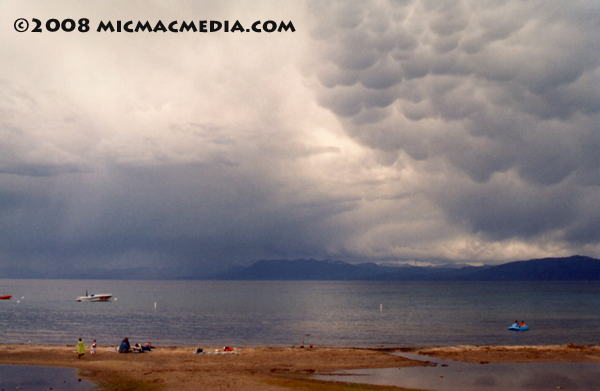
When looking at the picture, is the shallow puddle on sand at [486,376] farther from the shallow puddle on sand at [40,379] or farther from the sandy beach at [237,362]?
the shallow puddle on sand at [40,379]

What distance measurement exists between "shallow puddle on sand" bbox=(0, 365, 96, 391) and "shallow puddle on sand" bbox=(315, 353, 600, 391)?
18.9 meters

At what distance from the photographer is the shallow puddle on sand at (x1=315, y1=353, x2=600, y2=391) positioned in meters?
35.2

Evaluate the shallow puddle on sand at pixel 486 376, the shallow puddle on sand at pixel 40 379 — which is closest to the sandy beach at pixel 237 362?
the shallow puddle on sand at pixel 40 379

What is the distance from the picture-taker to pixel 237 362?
44531 millimetres

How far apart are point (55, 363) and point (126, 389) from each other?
52.3 ft

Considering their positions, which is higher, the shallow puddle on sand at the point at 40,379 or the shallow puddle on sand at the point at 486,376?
the shallow puddle on sand at the point at 40,379

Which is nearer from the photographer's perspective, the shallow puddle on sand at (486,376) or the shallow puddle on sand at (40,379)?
the shallow puddle on sand at (40,379)

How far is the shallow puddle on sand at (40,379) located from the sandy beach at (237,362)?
1166mm

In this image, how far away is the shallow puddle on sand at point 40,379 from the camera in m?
34.1

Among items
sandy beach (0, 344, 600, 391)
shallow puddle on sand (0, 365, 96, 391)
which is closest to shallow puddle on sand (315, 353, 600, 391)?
sandy beach (0, 344, 600, 391)

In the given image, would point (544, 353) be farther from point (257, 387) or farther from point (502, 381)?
point (257, 387)

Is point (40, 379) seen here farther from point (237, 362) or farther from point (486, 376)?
point (486, 376)

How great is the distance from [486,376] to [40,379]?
3633cm

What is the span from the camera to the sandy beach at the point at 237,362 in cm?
3403
